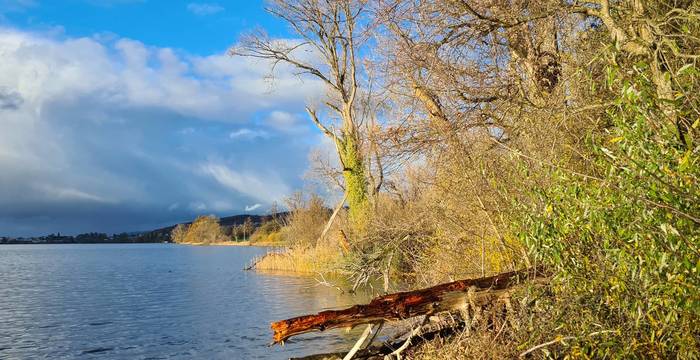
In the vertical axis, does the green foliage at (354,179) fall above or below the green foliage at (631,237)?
above

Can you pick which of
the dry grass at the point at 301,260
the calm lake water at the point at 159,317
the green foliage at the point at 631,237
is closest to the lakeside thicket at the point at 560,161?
the green foliage at the point at 631,237

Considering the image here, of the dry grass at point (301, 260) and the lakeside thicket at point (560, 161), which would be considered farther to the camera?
the dry grass at point (301, 260)

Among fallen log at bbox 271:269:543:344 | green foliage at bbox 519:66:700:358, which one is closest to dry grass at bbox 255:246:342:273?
fallen log at bbox 271:269:543:344

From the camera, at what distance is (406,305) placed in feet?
28.8

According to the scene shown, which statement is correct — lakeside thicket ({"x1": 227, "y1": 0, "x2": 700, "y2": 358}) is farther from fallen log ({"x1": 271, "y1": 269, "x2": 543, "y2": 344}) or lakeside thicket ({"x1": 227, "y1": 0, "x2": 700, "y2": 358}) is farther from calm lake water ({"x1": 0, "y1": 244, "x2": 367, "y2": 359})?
calm lake water ({"x1": 0, "y1": 244, "x2": 367, "y2": 359})

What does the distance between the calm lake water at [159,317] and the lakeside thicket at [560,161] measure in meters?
3.53

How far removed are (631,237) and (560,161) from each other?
1.52m

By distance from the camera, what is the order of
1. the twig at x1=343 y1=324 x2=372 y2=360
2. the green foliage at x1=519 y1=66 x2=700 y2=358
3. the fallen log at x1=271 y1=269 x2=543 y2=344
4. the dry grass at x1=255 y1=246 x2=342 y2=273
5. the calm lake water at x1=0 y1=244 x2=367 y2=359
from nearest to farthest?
the green foliage at x1=519 y1=66 x2=700 y2=358, the fallen log at x1=271 y1=269 x2=543 y2=344, the twig at x1=343 y1=324 x2=372 y2=360, the calm lake water at x1=0 y1=244 x2=367 y2=359, the dry grass at x1=255 y1=246 x2=342 y2=273

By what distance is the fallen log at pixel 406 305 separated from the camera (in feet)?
27.6

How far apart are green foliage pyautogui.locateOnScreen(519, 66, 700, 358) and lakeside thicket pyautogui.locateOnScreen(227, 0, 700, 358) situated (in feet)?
0.07

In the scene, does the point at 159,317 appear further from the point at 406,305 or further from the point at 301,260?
the point at 301,260

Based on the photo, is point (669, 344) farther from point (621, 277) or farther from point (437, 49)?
point (437, 49)

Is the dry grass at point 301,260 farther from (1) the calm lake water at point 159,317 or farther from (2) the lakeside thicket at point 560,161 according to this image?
(2) the lakeside thicket at point 560,161

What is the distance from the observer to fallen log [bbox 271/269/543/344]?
27.6ft
